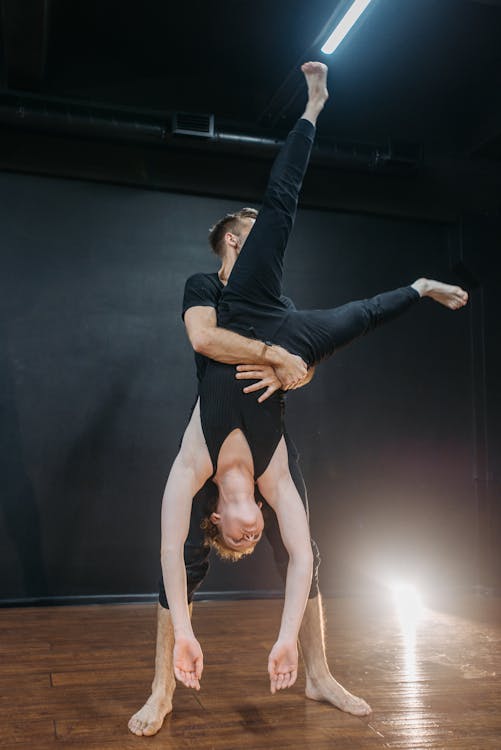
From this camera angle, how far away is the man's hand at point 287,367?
91.3 inches

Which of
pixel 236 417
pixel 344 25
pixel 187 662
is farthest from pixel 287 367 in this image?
pixel 344 25

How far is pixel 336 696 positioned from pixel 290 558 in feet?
2.17

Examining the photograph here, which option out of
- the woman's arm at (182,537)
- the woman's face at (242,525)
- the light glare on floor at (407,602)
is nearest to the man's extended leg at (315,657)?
the woman's face at (242,525)

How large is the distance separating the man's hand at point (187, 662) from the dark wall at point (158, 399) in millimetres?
2645

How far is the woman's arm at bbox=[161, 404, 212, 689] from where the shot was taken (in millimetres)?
2002

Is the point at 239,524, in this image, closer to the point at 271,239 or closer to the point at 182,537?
the point at 182,537

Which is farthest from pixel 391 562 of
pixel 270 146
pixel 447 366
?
pixel 270 146

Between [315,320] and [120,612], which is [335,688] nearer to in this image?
[315,320]

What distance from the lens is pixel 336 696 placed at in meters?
2.46

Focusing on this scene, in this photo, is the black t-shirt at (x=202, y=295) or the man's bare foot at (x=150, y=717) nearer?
the man's bare foot at (x=150, y=717)

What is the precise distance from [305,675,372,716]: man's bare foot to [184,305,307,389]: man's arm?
42.5 inches

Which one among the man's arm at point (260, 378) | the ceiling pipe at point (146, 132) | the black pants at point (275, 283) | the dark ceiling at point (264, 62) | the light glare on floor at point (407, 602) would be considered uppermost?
→ the dark ceiling at point (264, 62)

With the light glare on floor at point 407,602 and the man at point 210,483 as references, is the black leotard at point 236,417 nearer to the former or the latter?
the man at point 210,483

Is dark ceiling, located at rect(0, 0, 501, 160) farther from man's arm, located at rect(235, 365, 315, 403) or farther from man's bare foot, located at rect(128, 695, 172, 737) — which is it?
man's bare foot, located at rect(128, 695, 172, 737)
